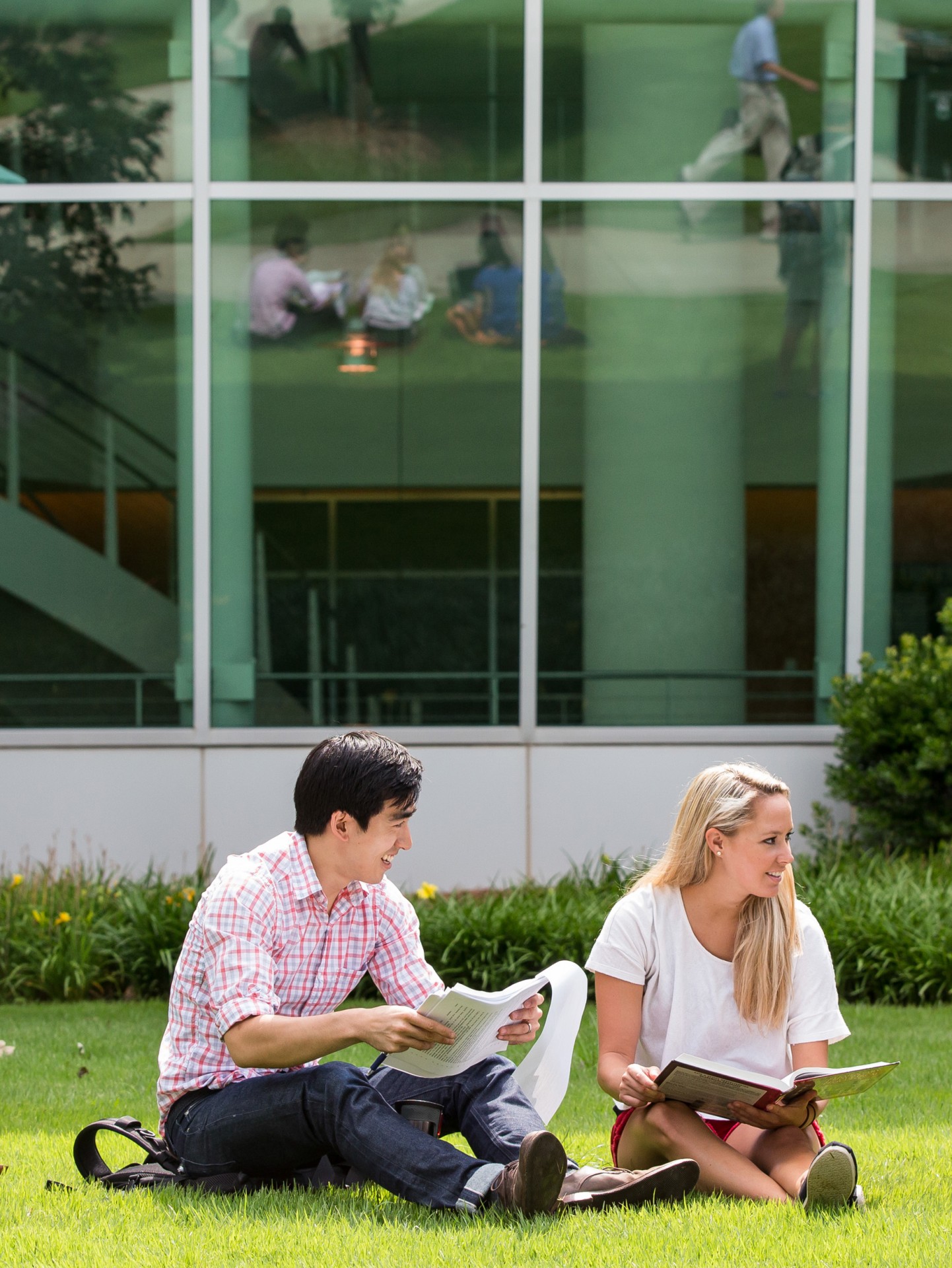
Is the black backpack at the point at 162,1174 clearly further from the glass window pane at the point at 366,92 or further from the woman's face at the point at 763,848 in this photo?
the glass window pane at the point at 366,92

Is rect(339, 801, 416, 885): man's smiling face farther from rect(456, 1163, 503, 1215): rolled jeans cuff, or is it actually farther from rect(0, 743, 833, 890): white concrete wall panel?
rect(0, 743, 833, 890): white concrete wall panel

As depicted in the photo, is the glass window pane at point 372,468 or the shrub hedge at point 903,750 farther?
the glass window pane at point 372,468

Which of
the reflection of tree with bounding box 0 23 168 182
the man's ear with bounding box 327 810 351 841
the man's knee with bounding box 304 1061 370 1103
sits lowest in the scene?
the man's knee with bounding box 304 1061 370 1103

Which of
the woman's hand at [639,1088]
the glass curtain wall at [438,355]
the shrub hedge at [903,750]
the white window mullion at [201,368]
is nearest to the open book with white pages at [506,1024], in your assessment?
the woman's hand at [639,1088]

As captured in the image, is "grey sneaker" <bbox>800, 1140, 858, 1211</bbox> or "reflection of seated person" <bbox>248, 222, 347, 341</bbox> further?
"reflection of seated person" <bbox>248, 222, 347, 341</bbox>

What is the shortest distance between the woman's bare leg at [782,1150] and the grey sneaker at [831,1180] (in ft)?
0.18

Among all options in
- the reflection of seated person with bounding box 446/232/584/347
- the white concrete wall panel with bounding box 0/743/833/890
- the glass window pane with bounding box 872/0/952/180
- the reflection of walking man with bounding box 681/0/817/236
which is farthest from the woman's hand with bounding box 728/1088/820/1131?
the glass window pane with bounding box 872/0/952/180

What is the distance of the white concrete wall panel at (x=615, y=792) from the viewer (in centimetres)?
885

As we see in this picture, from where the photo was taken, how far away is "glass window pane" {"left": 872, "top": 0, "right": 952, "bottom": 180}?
360 inches

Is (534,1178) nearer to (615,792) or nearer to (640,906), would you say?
(640,906)

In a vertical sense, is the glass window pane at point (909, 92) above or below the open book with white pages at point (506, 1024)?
above

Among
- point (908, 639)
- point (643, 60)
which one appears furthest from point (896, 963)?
point (643, 60)

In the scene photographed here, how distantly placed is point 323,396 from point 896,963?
481 centimetres

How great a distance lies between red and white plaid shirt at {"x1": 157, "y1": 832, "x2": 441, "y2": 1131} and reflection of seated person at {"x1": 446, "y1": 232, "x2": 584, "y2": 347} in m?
5.90
